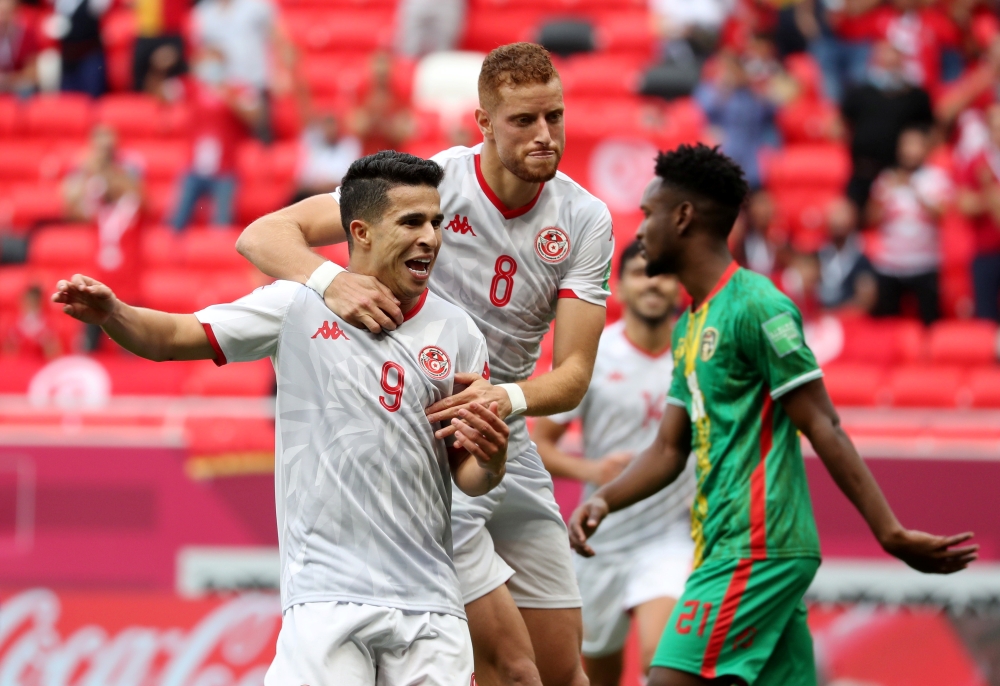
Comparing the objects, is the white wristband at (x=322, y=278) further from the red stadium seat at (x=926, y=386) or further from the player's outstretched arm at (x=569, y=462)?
the red stadium seat at (x=926, y=386)

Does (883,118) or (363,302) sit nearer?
(363,302)

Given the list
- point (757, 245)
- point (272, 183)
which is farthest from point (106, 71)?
point (757, 245)

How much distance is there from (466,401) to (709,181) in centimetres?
155

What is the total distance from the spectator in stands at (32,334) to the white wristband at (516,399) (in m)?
8.49

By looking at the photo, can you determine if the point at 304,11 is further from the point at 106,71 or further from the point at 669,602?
the point at 669,602

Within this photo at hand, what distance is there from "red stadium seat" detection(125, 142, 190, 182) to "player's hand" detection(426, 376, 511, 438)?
36.5 ft

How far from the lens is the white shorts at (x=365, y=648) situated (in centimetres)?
391

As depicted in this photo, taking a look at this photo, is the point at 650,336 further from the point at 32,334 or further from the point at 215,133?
the point at 215,133

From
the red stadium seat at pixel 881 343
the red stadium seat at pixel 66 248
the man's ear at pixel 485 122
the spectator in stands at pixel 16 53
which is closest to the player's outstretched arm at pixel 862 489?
the man's ear at pixel 485 122

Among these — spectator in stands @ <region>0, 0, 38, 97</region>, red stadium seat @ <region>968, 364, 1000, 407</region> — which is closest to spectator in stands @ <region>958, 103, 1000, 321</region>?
red stadium seat @ <region>968, 364, 1000, 407</region>

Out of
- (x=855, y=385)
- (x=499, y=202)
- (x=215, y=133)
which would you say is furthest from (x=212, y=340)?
(x=215, y=133)

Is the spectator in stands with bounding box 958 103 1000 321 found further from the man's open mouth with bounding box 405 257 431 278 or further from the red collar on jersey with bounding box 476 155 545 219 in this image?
the man's open mouth with bounding box 405 257 431 278

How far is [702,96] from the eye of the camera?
13.0 meters

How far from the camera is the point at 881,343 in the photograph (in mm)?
10812
